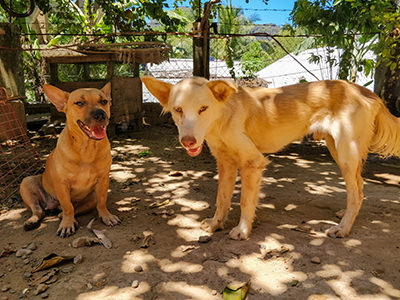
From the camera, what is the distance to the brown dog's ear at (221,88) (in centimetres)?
270

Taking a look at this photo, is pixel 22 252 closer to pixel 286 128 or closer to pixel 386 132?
pixel 286 128

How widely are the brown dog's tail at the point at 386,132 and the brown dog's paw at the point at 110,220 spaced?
3051 millimetres

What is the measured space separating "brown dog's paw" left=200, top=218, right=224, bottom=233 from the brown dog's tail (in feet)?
6.46

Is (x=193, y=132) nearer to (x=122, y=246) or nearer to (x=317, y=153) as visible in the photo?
(x=122, y=246)

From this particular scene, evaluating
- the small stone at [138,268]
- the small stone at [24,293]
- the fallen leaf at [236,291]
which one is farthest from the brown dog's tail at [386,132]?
the small stone at [24,293]

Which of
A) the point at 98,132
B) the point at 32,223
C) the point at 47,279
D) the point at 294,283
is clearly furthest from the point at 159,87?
the point at 32,223

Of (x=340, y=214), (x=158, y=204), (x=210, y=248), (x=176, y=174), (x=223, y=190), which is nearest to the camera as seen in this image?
(x=210, y=248)

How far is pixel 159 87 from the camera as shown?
9.41 feet

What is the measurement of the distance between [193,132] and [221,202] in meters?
1.21

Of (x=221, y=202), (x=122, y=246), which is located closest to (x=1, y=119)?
(x=122, y=246)

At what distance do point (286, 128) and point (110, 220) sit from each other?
226 cm

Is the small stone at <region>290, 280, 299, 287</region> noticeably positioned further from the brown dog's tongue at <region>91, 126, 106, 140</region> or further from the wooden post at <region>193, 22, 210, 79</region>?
the wooden post at <region>193, 22, 210, 79</region>

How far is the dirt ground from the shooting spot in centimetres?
240

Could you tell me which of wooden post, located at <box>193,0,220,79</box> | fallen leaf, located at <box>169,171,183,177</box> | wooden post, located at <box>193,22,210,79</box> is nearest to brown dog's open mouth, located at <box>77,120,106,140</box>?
fallen leaf, located at <box>169,171,183,177</box>
